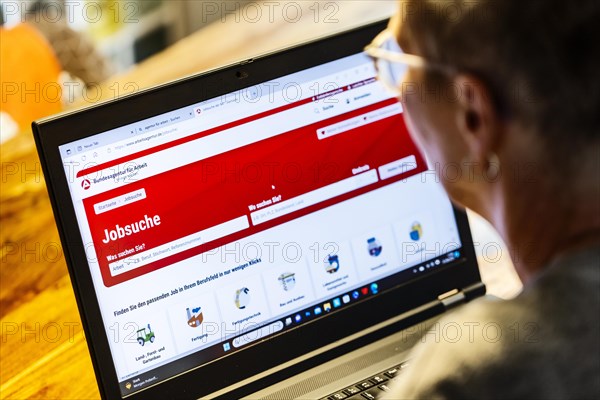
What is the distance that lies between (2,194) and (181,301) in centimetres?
67

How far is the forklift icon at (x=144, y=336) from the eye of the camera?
3.52ft

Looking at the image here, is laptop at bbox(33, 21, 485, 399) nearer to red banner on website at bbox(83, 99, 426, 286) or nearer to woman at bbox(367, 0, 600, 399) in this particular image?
red banner on website at bbox(83, 99, 426, 286)

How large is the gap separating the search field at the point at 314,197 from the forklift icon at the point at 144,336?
180 mm

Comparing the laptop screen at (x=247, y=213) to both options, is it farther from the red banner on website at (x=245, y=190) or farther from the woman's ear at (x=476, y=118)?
the woman's ear at (x=476, y=118)

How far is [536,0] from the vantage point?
2.21 feet

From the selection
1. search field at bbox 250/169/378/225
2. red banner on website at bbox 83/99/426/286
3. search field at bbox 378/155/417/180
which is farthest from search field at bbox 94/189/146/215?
search field at bbox 378/155/417/180

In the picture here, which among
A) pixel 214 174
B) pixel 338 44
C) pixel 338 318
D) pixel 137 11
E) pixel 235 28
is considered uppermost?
pixel 137 11

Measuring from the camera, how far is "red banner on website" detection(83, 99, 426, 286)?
1.06 metres

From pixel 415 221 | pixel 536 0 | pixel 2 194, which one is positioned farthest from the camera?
pixel 2 194

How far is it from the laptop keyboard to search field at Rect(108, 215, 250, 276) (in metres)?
0.24

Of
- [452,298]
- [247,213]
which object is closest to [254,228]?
[247,213]

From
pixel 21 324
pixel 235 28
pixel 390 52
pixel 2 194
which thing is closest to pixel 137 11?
pixel 235 28

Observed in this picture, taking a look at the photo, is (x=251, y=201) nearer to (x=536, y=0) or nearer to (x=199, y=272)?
(x=199, y=272)

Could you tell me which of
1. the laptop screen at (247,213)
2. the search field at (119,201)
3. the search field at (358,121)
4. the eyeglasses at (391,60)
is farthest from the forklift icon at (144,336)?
the eyeglasses at (391,60)
